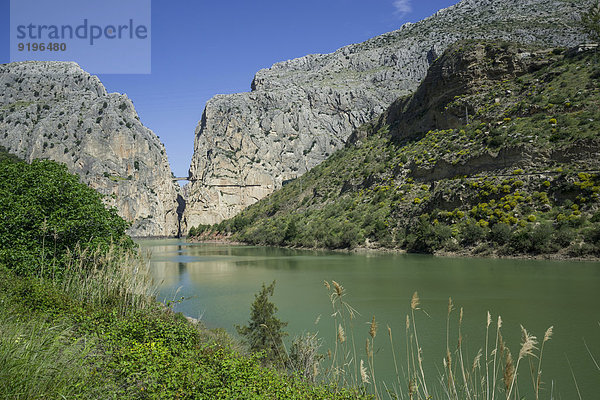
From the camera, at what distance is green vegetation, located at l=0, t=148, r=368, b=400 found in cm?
407

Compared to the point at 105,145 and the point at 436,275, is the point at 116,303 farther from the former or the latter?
the point at 105,145

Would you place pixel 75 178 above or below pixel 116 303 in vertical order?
above

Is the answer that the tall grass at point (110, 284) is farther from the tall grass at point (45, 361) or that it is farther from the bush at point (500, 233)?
the bush at point (500, 233)

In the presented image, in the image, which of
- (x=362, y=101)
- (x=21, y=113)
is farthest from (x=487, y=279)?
(x=21, y=113)

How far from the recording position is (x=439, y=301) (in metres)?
14.7

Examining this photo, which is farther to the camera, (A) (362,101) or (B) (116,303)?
(A) (362,101)

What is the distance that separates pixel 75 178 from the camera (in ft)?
43.3

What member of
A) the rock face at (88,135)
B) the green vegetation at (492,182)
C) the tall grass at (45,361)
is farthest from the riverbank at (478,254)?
the rock face at (88,135)

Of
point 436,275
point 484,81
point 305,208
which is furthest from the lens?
point 305,208

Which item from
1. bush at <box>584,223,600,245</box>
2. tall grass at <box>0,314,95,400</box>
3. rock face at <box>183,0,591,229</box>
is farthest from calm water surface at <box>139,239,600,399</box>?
rock face at <box>183,0,591,229</box>

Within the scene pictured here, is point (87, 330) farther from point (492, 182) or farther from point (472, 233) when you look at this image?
point (492, 182)

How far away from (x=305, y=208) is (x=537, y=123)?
35132 mm

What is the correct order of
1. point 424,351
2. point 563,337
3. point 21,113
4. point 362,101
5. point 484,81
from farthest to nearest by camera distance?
point 362,101
point 21,113
point 484,81
point 563,337
point 424,351

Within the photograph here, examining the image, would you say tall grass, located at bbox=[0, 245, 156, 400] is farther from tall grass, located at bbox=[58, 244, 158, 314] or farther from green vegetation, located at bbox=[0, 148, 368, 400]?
tall grass, located at bbox=[58, 244, 158, 314]
